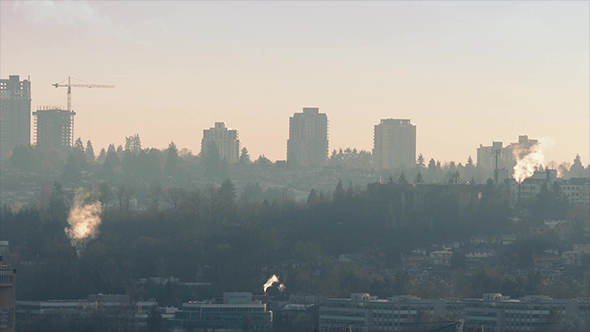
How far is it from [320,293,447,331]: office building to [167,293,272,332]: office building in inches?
165

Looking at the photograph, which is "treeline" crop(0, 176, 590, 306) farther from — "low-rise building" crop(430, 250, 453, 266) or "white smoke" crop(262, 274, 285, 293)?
"low-rise building" crop(430, 250, 453, 266)

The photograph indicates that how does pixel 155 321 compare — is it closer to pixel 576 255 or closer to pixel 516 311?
pixel 516 311

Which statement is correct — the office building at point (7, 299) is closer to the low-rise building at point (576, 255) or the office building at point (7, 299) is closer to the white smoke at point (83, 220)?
the white smoke at point (83, 220)

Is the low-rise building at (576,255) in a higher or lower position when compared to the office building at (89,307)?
higher

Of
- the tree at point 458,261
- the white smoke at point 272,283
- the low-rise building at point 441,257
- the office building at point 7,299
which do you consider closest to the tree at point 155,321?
the white smoke at point 272,283

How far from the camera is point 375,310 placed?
104000mm

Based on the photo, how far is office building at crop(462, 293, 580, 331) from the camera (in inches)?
3819

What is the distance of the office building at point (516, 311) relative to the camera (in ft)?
318

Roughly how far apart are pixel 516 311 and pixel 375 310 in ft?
29.6

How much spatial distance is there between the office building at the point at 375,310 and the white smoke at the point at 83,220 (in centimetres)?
3303

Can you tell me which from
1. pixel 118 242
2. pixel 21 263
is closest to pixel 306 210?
pixel 118 242

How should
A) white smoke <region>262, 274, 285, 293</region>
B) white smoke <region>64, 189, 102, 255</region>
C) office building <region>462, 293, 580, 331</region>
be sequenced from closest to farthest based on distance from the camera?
office building <region>462, 293, 580, 331</region>
white smoke <region>262, 274, 285, 293</region>
white smoke <region>64, 189, 102, 255</region>

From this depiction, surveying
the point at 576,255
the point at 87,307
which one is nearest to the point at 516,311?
the point at 87,307

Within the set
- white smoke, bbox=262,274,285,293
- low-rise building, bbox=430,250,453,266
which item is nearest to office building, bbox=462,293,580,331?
white smoke, bbox=262,274,285,293
